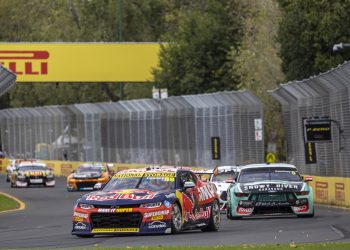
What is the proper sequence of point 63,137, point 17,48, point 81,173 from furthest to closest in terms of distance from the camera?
point 63,137 < point 17,48 < point 81,173

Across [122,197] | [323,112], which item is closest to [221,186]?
[323,112]

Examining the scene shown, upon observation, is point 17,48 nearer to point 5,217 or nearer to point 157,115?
point 157,115

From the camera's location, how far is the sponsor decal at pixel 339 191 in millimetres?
33844

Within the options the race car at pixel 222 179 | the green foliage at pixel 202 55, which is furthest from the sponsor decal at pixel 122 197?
the green foliage at pixel 202 55

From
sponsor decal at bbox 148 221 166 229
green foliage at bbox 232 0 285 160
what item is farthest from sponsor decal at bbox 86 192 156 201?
green foliage at bbox 232 0 285 160

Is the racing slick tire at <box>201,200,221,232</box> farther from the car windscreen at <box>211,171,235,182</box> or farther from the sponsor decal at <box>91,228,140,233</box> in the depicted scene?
the car windscreen at <box>211,171,235,182</box>

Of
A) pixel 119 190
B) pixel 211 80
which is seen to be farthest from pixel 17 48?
pixel 119 190

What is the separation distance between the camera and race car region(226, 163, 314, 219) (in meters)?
26.6

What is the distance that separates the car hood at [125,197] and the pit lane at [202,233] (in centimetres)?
63

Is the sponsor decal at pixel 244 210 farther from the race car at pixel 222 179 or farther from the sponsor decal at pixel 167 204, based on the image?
the sponsor decal at pixel 167 204

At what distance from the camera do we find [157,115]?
58469 millimetres

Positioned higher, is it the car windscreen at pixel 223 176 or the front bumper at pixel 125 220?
the car windscreen at pixel 223 176

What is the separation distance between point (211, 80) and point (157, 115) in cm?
1169

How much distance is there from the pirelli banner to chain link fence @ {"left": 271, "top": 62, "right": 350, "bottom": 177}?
2242 centimetres
